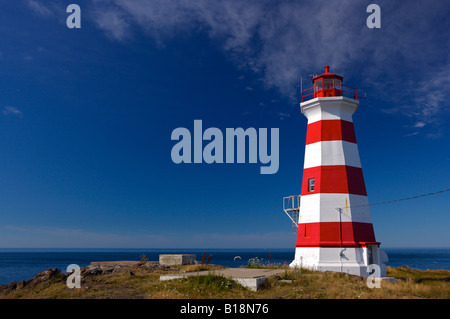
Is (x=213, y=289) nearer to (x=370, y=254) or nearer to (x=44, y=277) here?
(x=44, y=277)

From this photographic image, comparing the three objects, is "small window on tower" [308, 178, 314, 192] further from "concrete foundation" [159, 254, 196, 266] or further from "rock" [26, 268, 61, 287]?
"rock" [26, 268, 61, 287]

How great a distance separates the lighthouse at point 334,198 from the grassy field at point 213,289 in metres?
2.88

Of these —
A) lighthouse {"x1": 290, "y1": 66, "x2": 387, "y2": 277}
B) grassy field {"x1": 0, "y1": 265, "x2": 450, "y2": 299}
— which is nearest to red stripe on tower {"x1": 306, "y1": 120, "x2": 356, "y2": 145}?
lighthouse {"x1": 290, "y1": 66, "x2": 387, "y2": 277}

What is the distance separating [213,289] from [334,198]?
32.9ft

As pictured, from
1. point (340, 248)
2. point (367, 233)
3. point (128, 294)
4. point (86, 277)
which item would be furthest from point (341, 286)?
point (86, 277)

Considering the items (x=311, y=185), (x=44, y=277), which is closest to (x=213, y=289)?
(x=44, y=277)

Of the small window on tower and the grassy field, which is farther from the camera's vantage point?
the small window on tower

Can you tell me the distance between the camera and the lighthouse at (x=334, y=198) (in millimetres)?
20000

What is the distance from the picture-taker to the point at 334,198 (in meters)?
20.6

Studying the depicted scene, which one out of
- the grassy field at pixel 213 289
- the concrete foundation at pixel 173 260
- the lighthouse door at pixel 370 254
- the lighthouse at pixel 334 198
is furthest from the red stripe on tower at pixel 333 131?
the concrete foundation at pixel 173 260

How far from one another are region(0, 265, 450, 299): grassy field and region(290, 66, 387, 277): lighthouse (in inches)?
113

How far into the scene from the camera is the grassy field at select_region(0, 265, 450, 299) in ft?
42.9
